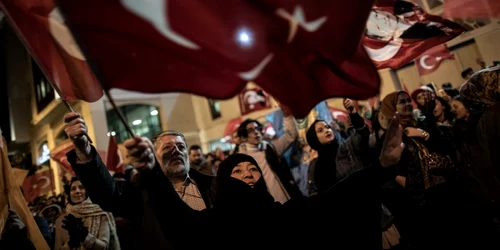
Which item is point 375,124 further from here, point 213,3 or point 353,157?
point 213,3

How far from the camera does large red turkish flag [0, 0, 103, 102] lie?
2287mm

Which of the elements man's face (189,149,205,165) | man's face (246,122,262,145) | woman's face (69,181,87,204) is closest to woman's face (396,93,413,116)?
man's face (246,122,262,145)

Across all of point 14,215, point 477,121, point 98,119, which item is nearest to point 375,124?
point 477,121

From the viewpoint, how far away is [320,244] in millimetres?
2311

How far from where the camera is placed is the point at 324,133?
4086mm

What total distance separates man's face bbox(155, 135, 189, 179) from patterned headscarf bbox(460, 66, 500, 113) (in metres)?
2.55

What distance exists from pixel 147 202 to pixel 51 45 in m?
1.28

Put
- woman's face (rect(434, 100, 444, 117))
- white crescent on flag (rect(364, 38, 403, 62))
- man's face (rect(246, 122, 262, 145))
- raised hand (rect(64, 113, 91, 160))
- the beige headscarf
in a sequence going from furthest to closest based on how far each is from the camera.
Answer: man's face (rect(246, 122, 262, 145)) → woman's face (rect(434, 100, 444, 117)) → white crescent on flag (rect(364, 38, 403, 62)) → the beige headscarf → raised hand (rect(64, 113, 91, 160))

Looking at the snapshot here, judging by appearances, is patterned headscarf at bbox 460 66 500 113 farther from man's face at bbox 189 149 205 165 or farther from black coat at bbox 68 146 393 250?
man's face at bbox 189 149 205 165

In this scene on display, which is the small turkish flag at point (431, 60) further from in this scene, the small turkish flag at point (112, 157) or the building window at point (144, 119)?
the building window at point (144, 119)

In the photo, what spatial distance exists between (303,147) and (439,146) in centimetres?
259

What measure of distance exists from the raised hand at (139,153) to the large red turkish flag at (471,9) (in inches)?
152

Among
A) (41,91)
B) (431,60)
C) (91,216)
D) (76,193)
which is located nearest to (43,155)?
(41,91)

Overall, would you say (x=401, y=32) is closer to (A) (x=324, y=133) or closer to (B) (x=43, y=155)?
(A) (x=324, y=133)
